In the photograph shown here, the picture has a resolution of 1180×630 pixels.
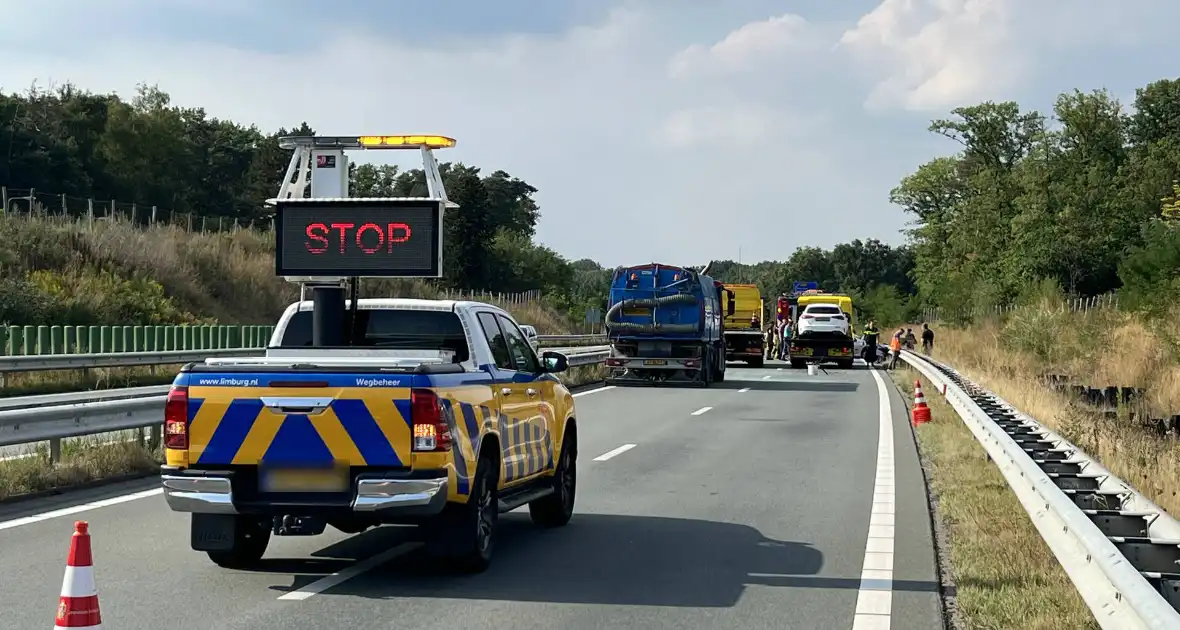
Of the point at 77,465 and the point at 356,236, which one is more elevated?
the point at 356,236

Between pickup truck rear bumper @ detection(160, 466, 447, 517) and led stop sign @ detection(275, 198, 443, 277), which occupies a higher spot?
led stop sign @ detection(275, 198, 443, 277)

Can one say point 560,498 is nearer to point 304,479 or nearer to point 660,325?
point 304,479

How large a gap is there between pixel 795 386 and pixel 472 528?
25.0m

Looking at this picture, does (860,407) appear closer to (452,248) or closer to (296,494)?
(296,494)

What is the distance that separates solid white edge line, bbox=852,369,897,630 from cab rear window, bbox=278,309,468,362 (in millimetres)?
3195

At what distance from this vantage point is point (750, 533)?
34.2 ft

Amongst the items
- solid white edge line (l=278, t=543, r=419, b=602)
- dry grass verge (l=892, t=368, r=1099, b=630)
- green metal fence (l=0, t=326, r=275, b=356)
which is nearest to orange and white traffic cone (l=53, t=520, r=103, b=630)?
solid white edge line (l=278, t=543, r=419, b=602)

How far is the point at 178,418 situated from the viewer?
799cm

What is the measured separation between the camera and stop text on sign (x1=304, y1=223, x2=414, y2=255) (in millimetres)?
10906

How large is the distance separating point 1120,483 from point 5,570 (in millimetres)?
7190

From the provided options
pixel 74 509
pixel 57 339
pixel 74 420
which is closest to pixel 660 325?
pixel 57 339

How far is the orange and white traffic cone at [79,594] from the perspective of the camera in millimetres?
5484

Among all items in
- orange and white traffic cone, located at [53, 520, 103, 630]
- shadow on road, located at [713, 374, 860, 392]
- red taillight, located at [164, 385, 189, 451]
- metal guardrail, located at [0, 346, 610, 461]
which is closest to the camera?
orange and white traffic cone, located at [53, 520, 103, 630]

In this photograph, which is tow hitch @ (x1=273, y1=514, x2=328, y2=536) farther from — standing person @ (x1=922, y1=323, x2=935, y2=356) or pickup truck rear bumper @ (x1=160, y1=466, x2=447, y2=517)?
standing person @ (x1=922, y1=323, x2=935, y2=356)
